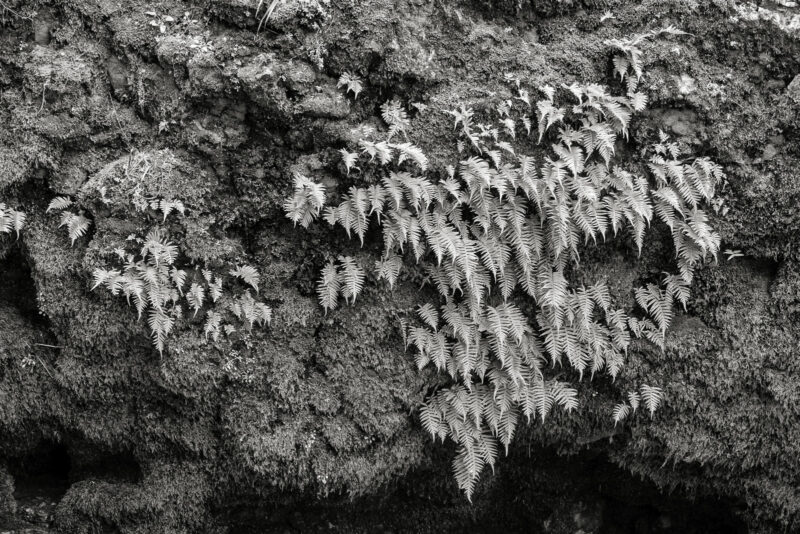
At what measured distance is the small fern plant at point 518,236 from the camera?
613 centimetres

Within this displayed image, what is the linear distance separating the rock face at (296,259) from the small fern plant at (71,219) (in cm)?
9

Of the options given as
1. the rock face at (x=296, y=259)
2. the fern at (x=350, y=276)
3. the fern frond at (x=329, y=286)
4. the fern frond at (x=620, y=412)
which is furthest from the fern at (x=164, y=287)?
the fern frond at (x=620, y=412)

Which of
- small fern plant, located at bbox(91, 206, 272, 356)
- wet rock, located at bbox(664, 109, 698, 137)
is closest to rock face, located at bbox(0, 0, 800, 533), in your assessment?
wet rock, located at bbox(664, 109, 698, 137)

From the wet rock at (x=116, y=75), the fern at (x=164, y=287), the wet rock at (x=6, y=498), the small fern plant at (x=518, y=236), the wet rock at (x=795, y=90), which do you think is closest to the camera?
the fern at (x=164, y=287)

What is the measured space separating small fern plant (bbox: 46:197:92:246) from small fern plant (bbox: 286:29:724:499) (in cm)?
174

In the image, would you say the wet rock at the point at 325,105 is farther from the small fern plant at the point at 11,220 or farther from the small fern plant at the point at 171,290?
the small fern plant at the point at 11,220

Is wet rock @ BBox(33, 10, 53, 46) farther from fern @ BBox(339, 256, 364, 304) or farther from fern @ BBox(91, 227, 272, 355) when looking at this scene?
fern @ BBox(339, 256, 364, 304)

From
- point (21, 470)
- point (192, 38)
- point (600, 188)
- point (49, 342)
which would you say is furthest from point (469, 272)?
point (21, 470)

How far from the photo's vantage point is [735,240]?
264 inches

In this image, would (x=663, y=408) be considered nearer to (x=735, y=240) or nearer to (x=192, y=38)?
(x=735, y=240)

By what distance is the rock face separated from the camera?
6012 millimetres

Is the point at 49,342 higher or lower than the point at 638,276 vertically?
lower

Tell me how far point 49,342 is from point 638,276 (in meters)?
5.44

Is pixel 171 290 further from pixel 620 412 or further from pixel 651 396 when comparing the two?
pixel 651 396
